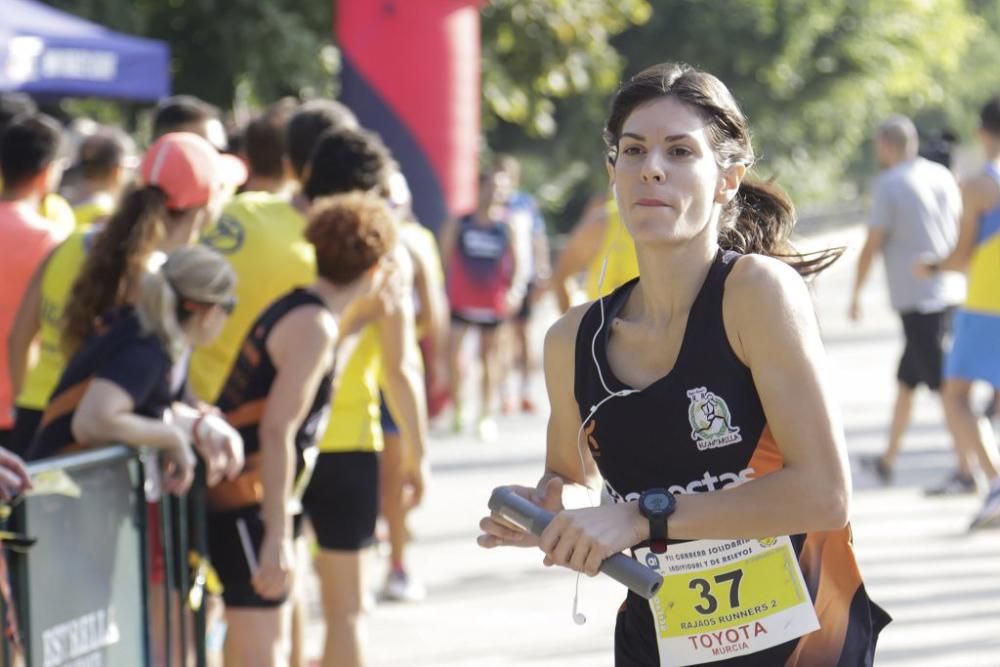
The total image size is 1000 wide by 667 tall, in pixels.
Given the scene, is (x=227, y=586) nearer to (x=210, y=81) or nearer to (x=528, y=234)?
(x=528, y=234)

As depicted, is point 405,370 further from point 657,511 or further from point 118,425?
point 657,511

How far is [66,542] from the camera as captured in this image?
480 centimetres

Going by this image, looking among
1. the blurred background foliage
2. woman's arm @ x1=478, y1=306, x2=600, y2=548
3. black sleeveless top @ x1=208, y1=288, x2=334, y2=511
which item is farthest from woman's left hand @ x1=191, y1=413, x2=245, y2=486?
the blurred background foliage

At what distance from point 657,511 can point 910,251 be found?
8.41 meters

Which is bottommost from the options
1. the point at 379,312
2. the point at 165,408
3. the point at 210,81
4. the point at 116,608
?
the point at 116,608

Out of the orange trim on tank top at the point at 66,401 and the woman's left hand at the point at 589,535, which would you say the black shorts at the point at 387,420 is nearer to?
the orange trim on tank top at the point at 66,401

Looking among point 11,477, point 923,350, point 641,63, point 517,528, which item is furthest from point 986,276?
point 641,63

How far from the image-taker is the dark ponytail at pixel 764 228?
3.50 metres

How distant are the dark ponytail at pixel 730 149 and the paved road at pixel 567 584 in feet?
4.38

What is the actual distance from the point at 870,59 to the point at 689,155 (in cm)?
3196

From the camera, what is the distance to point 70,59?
33.6 ft

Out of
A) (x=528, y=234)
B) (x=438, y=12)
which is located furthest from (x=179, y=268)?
(x=528, y=234)

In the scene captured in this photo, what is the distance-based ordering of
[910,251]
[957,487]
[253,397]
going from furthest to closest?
[910,251] < [957,487] < [253,397]

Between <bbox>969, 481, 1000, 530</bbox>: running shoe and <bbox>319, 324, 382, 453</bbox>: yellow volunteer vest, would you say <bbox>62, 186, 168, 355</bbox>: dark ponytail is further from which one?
<bbox>969, 481, 1000, 530</bbox>: running shoe
